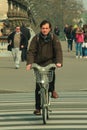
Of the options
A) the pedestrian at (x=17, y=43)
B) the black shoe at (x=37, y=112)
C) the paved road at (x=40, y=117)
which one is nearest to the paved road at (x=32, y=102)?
the paved road at (x=40, y=117)

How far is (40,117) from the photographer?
14.5 meters

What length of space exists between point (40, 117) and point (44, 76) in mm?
1371

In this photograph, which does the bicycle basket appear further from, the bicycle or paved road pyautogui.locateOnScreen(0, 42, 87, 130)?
paved road pyautogui.locateOnScreen(0, 42, 87, 130)

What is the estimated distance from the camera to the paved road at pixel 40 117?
13.4 metres

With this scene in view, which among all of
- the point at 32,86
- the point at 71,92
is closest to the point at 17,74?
the point at 32,86

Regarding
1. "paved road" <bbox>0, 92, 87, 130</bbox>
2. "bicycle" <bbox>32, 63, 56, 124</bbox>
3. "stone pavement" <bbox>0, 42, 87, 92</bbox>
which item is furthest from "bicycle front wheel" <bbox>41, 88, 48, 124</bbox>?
"stone pavement" <bbox>0, 42, 87, 92</bbox>

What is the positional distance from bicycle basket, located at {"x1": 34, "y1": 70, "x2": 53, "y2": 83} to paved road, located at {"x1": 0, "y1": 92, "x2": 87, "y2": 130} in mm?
810

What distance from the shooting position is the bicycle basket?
13.4 m

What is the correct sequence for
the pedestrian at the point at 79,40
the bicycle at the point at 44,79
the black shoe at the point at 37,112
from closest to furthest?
the bicycle at the point at 44,79 → the black shoe at the point at 37,112 → the pedestrian at the point at 79,40

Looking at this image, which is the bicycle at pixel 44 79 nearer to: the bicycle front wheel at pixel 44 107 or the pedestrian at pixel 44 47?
the bicycle front wheel at pixel 44 107

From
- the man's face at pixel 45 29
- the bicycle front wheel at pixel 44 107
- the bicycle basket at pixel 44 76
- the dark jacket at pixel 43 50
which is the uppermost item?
the man's face at pixel 45 29

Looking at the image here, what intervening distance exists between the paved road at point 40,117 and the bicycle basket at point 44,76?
2.66 ft

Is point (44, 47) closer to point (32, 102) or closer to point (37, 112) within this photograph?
point (37, 112)

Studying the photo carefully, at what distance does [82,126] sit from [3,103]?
4.91 metres
